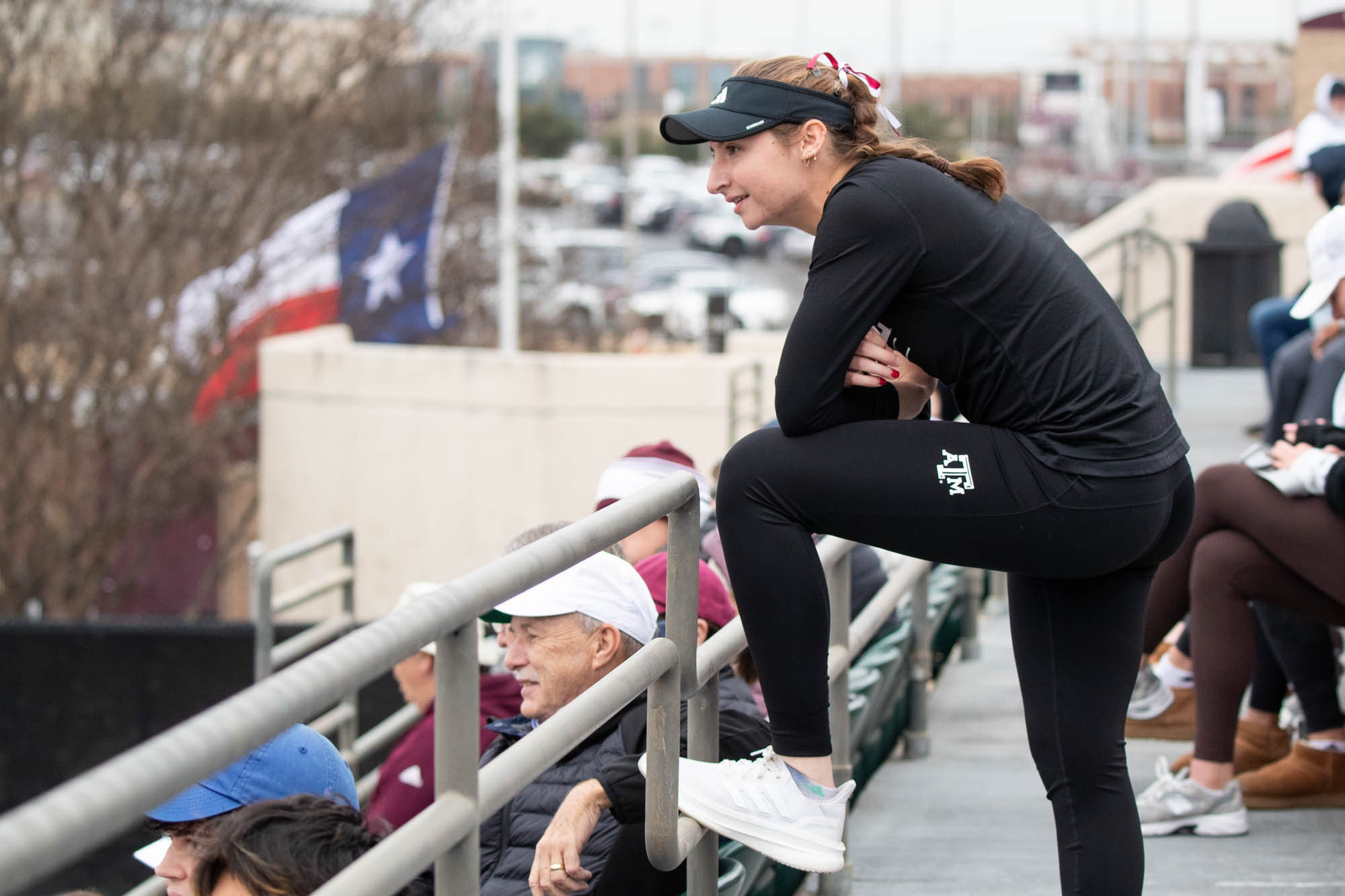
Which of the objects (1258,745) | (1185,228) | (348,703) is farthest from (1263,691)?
(1185,228)

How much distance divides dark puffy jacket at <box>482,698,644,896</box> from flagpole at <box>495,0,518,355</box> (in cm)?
1512

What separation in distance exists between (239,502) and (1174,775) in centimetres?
1468

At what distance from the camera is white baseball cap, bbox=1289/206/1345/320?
11.4 ft

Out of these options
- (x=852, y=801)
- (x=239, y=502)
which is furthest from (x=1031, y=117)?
Answer: (x=852, y=801)

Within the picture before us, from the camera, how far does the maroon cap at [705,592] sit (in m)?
3.43

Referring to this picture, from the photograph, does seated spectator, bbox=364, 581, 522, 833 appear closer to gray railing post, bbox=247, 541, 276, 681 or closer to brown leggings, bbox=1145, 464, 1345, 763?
brown leggings, bbox=1145, 464, 1345, 763

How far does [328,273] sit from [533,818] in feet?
48.8

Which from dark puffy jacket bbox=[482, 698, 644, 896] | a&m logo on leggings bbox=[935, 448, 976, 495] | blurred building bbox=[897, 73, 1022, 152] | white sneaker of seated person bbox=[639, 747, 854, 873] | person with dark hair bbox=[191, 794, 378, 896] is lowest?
dark puffy jacket bbox=[482, 698, 644, 896]

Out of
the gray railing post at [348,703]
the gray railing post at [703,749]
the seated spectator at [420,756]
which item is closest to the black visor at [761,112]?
the gray railing post at [703,749]

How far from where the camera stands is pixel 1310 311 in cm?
354

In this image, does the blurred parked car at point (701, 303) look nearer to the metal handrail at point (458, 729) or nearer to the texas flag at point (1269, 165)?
the texas flag at point (1269, 165)

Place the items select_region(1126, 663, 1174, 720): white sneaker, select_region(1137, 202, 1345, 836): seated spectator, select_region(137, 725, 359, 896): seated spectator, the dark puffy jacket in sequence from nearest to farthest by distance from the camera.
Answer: select_region(137, 725, 359, 896): seated spectator < the dark puffy jacket < select_region(1137, 202, 1345, 836): seated spectator < select_region(1126, 663, 1174, 720): white sneaker

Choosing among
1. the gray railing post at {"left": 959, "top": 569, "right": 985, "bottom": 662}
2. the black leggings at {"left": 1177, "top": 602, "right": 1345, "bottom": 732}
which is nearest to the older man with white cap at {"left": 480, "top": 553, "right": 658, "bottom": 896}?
the black leggings at {"left": 1177, "top": 602, "right": 1345, "bottom": 732}

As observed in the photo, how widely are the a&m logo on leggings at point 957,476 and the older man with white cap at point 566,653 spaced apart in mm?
949
